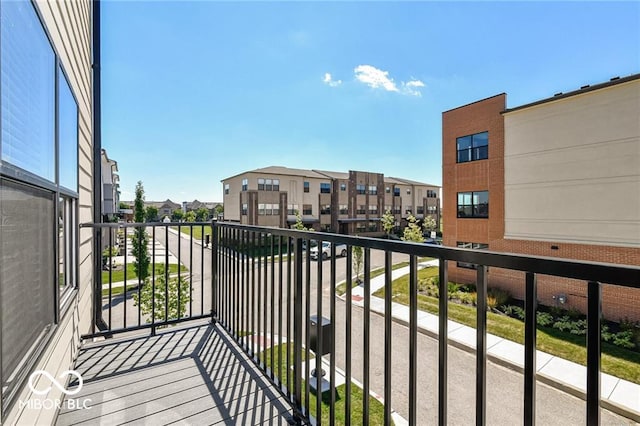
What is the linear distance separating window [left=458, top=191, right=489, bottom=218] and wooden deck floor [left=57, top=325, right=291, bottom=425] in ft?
38.7

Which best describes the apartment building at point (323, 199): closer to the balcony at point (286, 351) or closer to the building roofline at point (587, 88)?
the building roofline at point (587, 88)

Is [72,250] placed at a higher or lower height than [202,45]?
lower

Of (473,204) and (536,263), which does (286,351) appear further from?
(473,204)

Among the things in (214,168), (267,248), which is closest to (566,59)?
(267,248)

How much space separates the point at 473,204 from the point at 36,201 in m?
13.2

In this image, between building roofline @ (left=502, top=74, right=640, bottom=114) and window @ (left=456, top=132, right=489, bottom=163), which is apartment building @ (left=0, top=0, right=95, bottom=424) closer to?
building roofline @ (left=502, top=74, right=640, bottom=114)

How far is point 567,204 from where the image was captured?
9.10m

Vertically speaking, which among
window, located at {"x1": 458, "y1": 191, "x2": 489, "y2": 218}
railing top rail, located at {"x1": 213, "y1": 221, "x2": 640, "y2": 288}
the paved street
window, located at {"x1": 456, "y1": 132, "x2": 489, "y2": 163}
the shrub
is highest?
window, located at {"x1": 456, "y1": 132, "x2": 489, "y2": 163}

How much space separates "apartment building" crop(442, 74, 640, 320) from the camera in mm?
7980

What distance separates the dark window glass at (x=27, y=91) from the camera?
995 mm

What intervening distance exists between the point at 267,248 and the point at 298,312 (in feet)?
1.70

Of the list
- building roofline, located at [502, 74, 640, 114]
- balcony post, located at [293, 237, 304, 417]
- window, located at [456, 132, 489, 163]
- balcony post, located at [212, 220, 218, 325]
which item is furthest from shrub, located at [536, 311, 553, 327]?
window, located at [456, 132, 489, 163]

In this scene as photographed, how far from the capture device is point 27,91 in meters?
1.25

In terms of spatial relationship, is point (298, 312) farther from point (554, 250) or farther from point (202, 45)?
point (554, 250)
